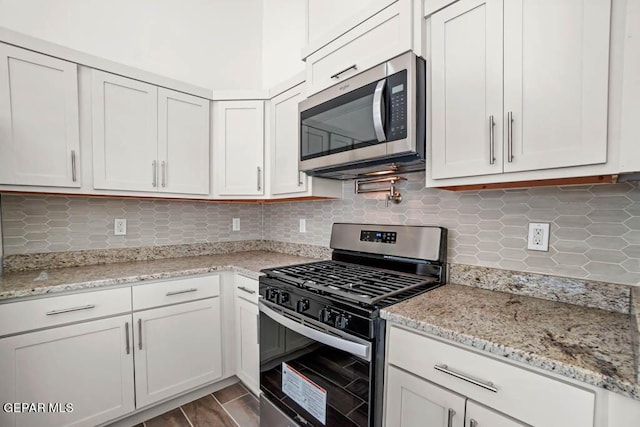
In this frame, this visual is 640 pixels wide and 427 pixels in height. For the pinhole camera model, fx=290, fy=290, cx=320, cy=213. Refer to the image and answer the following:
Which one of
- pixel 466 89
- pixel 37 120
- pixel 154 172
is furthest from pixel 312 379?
pixel 37 120

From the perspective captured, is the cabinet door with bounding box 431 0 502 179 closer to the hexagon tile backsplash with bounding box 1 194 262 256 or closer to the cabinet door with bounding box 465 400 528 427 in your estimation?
the cabinet door with bounding box 465 400 528 427

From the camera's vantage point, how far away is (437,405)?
0.95 m

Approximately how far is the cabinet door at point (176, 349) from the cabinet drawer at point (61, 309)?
150mm

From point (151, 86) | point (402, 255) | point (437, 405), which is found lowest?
point (437, 405)

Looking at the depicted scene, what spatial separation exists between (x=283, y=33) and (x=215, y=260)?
2169mm

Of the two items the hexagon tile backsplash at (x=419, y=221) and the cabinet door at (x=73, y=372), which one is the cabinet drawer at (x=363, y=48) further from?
the cabinet door at (x=73, y=372)

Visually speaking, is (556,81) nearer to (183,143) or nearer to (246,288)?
(246,288)

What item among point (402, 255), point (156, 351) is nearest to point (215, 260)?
point (156, 351)

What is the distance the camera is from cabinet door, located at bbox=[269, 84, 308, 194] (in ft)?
6.48

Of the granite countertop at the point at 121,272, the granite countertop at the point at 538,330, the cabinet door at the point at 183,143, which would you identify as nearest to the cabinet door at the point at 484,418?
the granite countertop at the point at 538,330

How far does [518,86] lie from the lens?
1036 millimetres

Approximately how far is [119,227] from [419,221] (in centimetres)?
210

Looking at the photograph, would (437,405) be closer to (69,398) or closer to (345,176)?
(345,176)

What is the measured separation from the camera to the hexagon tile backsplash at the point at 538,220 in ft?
3.56
